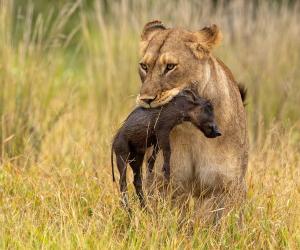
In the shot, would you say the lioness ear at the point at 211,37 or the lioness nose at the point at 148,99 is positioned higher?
the lioness ear at the point at 211,37

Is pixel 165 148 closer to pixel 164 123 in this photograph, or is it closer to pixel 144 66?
pixel 164 123

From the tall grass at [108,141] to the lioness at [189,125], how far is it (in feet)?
0.68

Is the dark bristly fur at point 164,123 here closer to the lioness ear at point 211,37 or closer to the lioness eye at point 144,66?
the lioness eye at point 144,66

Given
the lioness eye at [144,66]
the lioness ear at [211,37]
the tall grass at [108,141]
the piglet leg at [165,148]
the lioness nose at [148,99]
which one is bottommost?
the tall grass at [108,141]

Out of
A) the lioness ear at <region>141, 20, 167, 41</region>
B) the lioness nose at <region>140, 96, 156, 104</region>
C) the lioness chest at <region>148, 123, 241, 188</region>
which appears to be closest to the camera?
the lioness nose at <region>140, 96, 156, 104</region>

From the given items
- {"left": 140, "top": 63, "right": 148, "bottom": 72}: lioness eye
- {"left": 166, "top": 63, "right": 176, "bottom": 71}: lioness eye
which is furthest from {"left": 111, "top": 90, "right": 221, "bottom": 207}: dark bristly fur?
{"left": 140, "top": 63, "right": 148, "bottom": 72}: lioness eye

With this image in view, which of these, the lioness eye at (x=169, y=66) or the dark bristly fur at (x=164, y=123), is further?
the lioness eye at (x=169, y=66)

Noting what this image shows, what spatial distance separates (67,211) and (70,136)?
2.21 meters

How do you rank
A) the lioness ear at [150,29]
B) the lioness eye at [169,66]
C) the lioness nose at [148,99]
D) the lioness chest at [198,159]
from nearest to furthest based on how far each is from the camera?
the lioness nose at [148,99] < the lioness eye at [169,66] < the lioness chest at [198,159] < the lioness ear at [150,29]

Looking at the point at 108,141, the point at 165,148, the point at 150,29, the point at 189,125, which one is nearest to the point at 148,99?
the point at 165,148

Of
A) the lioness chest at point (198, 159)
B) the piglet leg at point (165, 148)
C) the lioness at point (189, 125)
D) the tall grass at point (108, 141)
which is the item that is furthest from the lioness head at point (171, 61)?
the tall grass at point (108, 141)

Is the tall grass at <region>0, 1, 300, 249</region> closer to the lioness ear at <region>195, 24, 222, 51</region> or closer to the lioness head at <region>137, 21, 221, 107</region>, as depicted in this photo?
the lioness head at <region>137, 21, 221, 107</region>

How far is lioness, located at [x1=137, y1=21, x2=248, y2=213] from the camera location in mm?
5453

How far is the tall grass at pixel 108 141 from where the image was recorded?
17.2ft
